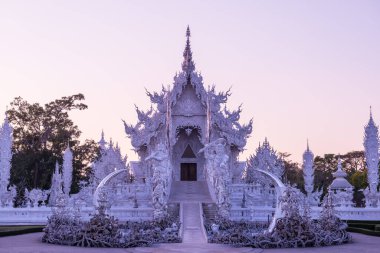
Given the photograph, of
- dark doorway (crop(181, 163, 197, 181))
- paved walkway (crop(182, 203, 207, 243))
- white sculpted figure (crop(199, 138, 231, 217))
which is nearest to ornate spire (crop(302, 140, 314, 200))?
dark doorway (crop(181, 163, 197, 181))

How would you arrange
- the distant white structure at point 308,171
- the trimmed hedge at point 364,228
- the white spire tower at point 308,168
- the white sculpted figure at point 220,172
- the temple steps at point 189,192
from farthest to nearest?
1. the white spire tower at point 308,168
2. the distant white structure at point 308,171
3. the temple steps at point 189,192
4. the white sculpted figure at point 220,172
5. the trimmed hedge at point 364,228

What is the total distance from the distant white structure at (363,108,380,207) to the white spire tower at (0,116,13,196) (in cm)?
1779

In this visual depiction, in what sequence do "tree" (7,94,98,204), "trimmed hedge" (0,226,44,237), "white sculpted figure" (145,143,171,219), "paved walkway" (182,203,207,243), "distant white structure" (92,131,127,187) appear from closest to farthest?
"paved walkway" (182,203,207,243) < "trimmed hedge" (0,226,44,237) < "white sculpted figure" (145,143,171,219) < "distant white structure" (92,131,127,187) < "tree" (7,94,98,204)

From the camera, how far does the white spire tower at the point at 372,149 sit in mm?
27877

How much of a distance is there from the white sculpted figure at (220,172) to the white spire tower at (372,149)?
735cm

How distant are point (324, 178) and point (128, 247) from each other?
1949 inches

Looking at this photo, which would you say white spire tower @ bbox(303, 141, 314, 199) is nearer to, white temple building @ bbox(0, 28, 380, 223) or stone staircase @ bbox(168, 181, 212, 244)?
white temple building @ bbox(0, 28, 380, 223)

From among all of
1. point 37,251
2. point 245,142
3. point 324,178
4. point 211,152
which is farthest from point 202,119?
point 324,178

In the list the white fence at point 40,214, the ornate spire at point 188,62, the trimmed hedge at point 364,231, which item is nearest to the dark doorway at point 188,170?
the ornate spire at point 188,62

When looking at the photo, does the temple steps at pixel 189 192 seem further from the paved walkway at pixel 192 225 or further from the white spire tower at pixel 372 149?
Answer: the white spire tower at pixel 372 149

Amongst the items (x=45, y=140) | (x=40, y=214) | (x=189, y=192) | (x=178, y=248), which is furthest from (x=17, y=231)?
(x=45, y=140)

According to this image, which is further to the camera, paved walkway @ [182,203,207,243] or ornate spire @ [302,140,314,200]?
ornate spire @ [302,140,314,200]

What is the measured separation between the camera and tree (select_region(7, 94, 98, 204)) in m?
44.3

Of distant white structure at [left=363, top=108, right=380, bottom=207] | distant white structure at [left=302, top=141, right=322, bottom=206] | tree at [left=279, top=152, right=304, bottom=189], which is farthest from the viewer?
tree at [left=279, top=152, right=304, bottom=189]
